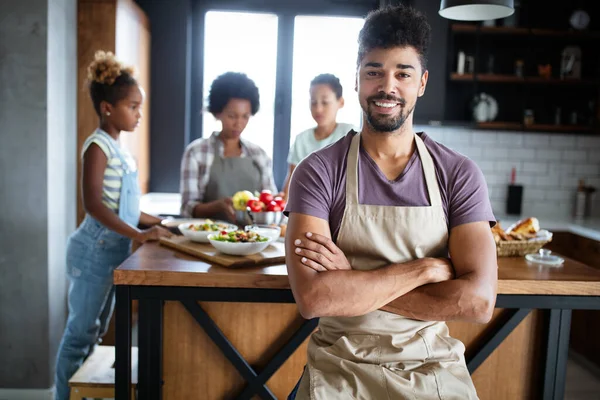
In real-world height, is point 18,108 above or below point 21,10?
below

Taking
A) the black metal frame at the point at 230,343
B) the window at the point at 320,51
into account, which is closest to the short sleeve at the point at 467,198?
the black metal frame at the point at 230,343

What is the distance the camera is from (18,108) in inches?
111

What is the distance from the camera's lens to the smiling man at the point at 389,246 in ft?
5.04

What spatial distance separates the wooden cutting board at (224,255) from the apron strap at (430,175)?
670 millimetres

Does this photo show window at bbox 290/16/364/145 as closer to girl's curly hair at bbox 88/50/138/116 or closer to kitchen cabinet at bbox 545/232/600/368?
kitchen cabinet at bbox 545/232/600/368

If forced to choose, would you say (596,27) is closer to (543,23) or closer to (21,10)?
(543,23)

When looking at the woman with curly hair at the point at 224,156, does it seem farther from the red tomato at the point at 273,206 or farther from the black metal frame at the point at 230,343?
the black metal frame at the point at 230,343

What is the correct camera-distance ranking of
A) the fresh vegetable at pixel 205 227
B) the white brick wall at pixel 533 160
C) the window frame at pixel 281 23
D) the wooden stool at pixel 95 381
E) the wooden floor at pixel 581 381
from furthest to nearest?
1. the window frame at pixel 281 23
2. the white brick wall at pixel 533 160
3. the wooden floor at pixel 581 381
4. the fresh vegetable at pixel 205 227
5. the wooden stool at pixel 95 381

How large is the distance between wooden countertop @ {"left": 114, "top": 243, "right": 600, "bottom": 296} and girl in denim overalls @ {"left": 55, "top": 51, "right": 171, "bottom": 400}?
0.47 m

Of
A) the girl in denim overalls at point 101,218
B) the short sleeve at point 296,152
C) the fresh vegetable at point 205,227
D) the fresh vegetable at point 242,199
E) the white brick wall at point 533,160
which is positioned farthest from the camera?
the white brick wall at point 533,160

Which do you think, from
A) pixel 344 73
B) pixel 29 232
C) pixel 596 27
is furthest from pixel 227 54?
pixel 596 27

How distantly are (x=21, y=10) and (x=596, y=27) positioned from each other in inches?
164

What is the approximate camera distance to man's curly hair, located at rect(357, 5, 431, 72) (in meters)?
1.64

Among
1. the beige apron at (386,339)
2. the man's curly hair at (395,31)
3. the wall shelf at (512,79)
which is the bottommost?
the beige apron at (386,339)
